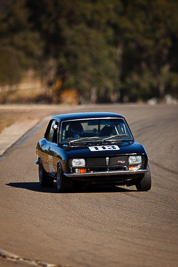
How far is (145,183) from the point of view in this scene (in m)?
10.7

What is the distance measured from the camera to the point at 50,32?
8431cm

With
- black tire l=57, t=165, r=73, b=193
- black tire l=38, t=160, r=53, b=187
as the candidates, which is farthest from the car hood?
black tire l=38, t=160, r=53, b=187

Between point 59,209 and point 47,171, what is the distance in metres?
2.65

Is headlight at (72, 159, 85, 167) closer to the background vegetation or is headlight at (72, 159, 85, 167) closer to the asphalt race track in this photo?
the asphalt race track

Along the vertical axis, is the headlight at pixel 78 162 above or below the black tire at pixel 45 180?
above

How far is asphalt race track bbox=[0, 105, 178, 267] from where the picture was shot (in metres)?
6.19

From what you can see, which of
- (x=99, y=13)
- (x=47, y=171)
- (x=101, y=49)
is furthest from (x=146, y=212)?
(x=99, y=13)

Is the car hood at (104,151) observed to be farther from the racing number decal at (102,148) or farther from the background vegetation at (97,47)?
the background vegetation at (97,47)

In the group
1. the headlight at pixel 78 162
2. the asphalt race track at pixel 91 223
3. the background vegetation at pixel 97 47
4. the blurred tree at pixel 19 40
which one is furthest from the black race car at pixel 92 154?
the blurred tree at pixel 19 40

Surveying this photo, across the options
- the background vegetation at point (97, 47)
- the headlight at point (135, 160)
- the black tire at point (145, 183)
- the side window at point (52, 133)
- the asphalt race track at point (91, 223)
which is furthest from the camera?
the background vegetation at point (97, 47)

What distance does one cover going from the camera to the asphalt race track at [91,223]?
6.19 m

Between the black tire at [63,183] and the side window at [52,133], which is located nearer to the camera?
the black tire at [63,183]

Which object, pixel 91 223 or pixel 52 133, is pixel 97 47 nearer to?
pixel 52 133

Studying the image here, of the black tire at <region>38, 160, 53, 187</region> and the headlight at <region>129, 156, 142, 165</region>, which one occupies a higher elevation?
the headlight at <region>129, 156, 142, 165</region>
